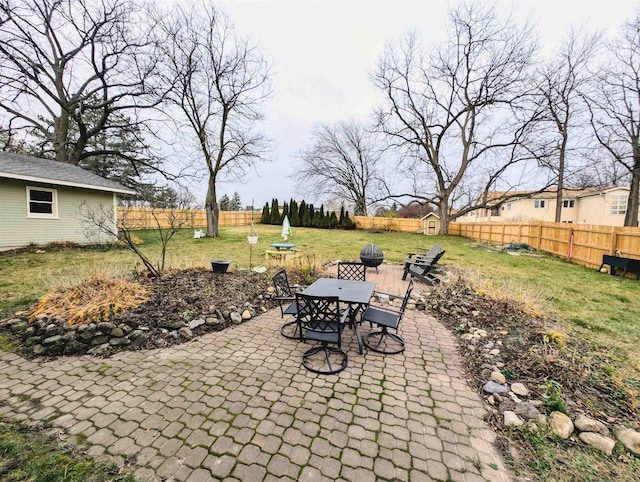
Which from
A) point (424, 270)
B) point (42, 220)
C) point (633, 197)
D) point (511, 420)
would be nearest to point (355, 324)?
point (511, 420)

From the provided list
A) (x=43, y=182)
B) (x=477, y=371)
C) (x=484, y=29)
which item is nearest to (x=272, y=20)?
(x=43, y=182)

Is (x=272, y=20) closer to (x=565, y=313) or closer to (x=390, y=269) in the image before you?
(x=390, y=269)

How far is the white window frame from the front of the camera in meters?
25.3

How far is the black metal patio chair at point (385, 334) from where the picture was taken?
3625mm

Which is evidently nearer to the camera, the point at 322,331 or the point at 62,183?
the point at 322,331

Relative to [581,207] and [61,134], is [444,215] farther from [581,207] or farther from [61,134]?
[61,134]

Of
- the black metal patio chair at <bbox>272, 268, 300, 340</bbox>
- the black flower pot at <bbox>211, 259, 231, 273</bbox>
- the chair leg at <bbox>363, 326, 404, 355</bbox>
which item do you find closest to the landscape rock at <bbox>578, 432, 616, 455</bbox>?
the chair leg at <bbox>363, 326, 404, 355</bbox>

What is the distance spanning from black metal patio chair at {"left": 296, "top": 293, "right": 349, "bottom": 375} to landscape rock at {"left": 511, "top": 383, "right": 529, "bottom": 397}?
1722 mm

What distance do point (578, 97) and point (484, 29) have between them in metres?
7.22

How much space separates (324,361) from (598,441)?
7.98 ft

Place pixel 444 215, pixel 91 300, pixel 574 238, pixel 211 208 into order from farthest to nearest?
pixel 444 215 → pixel 211 208 → pixel 574 238 → pixel 91 300

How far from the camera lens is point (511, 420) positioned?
2.38 m

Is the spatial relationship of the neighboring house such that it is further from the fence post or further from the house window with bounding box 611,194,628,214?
the house window with bounding box 611,194,628,214

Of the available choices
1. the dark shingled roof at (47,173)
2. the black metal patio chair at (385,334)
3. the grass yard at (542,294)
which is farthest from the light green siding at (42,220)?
the black metal patio chair at (385,334)
